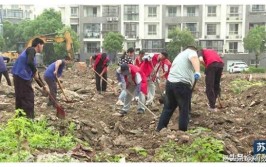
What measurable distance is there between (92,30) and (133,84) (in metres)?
16.3

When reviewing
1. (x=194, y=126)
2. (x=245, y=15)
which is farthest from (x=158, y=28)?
(x=194, y=126)

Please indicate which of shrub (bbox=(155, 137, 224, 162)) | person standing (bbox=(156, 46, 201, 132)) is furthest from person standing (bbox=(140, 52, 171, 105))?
shrub (bbox=(155, 137, 224, 162))

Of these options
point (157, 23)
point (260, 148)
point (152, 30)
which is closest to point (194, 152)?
point (260, 148)

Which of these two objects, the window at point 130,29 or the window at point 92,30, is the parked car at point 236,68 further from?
the window at point 92,30

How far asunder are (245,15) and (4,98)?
25.0 m

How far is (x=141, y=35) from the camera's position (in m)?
23.9

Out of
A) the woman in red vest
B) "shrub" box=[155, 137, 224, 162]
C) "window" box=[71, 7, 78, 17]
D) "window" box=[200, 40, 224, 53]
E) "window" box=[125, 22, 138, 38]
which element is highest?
"window" box=[71, 7, 78, 17]

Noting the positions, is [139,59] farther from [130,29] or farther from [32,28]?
[32,28]

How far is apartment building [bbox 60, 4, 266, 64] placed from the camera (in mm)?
20109

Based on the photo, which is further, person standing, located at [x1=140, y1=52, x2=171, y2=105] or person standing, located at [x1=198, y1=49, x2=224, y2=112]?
person standing, located at [x1=140, y1=52, x2=171, y2=105]

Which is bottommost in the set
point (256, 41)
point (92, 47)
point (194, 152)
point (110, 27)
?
point (194, 152)

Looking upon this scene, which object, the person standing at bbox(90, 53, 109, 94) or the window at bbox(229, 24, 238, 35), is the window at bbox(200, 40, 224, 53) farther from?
the person standing at bbox(90, 53, 109, 94)

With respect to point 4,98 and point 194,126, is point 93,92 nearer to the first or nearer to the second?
point 4,98

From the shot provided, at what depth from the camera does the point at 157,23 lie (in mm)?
22984
